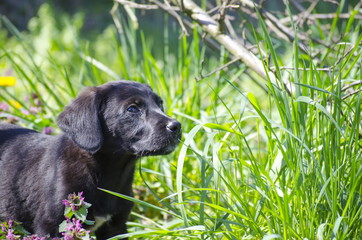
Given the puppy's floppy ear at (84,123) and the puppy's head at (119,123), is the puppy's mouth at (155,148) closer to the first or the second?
the puppy's head at (119,123)

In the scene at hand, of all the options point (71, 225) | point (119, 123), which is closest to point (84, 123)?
point (119, 123)

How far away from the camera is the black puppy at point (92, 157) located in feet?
8.70

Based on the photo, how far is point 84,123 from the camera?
2.68 meters

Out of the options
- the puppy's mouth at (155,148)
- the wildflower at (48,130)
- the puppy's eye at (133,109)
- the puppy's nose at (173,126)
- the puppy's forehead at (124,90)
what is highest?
the puppy's forehead at (124,90)

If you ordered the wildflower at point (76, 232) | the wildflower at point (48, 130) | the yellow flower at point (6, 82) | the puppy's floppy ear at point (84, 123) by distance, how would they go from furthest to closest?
the yellow flower at point (6, 82) < the wildflower at point (48, 130) < the puppy's floppy ear at point (84, 123) < the wildflower at point (76, 232)

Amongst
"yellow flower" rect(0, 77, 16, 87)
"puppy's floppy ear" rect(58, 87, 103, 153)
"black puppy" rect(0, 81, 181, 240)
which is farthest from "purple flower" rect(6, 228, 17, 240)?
"yellow flower" rect(0, 77, 16, 87)

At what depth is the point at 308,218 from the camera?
2.29 metres

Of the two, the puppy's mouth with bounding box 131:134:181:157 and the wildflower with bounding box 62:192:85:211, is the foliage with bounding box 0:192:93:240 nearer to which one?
the wildflower with bounding box 62:192:85:211

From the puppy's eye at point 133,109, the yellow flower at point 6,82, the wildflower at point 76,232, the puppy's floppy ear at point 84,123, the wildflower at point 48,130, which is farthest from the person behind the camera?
the yellow flower at point 6,82

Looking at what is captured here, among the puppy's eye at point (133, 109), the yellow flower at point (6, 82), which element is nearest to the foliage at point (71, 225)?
the puppy's eye at point (133, 109)

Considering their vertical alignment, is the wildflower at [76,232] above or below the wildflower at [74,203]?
below

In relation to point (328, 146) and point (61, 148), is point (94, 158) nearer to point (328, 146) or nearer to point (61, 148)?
point (61, 148)

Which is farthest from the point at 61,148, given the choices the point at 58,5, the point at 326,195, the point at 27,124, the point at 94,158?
the point at 58,5

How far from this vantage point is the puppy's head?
8.77 ft
